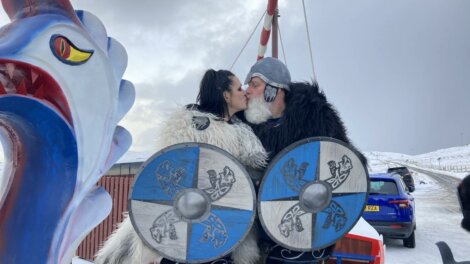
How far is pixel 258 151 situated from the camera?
2020 mm

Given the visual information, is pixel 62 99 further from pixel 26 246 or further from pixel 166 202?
pixel 166 202

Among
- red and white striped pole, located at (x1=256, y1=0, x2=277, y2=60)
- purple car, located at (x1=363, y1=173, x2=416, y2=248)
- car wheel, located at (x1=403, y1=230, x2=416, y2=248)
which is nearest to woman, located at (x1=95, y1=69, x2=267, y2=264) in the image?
purple car, located at (x1=363, y1=173, x2=416, y2=248)

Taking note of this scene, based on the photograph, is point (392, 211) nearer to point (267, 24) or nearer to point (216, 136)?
point (267, 24)

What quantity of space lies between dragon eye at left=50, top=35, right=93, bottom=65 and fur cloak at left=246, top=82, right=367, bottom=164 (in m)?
1.04

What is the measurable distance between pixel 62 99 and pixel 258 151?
0.96 m

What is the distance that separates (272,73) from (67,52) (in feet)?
3.93

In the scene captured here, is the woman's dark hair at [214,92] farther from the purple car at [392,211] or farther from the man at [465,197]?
the purple car at [392,211]

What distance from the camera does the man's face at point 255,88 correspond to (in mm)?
2287

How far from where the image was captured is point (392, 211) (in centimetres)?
722

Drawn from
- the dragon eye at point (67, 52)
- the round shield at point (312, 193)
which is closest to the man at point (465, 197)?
the round shield at point (312, 193)

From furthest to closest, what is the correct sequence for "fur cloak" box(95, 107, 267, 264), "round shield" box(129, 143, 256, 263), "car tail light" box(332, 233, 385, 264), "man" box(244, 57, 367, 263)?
"car tail light" box(332, 233, 385, 264) < "man" box(244, 57, 367, 263) < "fur cloak" box(95, 107, 267, 264) < "round shield" box(129, 143, 256, 263)

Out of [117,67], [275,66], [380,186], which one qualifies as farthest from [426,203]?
[117,67]

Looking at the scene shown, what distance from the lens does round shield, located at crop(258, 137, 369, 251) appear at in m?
1.94

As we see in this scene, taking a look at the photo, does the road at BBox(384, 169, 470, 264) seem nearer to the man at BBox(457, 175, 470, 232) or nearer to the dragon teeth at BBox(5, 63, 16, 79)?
the man at BBox(457, 175, 470, 232)
